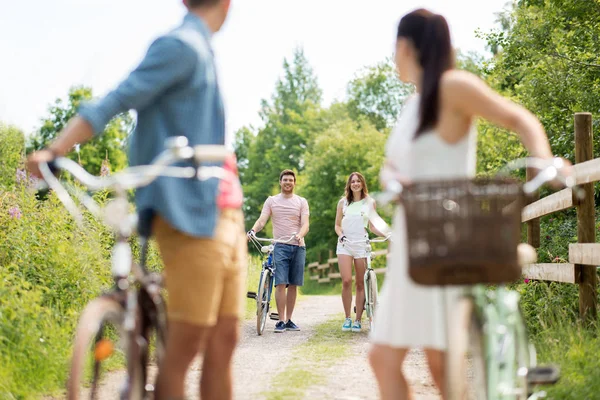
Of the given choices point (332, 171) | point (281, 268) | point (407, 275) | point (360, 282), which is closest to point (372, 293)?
point (360, 282)

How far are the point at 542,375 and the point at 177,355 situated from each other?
1517 millimetres

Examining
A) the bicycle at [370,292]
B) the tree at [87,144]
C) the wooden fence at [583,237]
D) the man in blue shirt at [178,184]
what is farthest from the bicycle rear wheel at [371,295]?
the tree at [87,144]

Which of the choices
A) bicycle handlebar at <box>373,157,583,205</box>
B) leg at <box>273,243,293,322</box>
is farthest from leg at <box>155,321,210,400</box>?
leg at <box>273,243,293,322</box>

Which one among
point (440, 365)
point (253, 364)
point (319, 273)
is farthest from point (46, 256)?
point (319, 273)

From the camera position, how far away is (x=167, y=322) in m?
3.20

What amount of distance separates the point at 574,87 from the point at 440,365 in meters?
12.3

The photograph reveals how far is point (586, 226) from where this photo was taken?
6.98 metres

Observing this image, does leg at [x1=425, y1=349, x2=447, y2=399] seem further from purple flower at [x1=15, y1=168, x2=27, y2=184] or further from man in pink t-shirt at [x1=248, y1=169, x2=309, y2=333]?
purple flower at [x1=15, y1=168, x2=27, y2=184]

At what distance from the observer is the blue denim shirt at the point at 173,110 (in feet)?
9.69

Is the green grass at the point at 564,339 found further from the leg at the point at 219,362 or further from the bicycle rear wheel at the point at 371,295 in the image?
the leg at the point at 219,362

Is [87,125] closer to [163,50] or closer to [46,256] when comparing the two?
[163,50]

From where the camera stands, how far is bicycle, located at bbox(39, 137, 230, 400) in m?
2.75

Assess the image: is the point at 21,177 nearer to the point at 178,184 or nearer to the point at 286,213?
the point at 286,213

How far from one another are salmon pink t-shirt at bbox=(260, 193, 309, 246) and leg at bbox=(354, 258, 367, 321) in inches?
30.9
